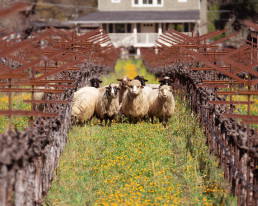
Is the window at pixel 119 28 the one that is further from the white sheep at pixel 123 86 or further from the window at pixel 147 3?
the white sheep at pixel 123 86

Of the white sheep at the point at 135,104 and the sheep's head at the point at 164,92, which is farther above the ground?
the sheep's head at the point at 164,92

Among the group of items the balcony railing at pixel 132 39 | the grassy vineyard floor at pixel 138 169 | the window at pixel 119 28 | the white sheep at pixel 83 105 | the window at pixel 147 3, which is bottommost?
the grassy vineyard floor at pixel 138 169

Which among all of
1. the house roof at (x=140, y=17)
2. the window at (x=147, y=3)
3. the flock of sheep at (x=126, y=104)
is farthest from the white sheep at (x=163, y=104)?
the window at (x=147, y=3)

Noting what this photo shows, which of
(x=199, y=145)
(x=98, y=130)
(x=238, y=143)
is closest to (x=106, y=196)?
(x=238, y=143)

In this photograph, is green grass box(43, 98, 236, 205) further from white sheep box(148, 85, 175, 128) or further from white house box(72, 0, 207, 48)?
white house box(72, 0, 207, 48)

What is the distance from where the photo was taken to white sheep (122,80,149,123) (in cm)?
1273

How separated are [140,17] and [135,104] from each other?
4218cm

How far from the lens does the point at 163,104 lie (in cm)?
1274

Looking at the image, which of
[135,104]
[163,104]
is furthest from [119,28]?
[163,104]

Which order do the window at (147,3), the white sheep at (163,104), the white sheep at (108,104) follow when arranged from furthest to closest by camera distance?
the window at (147,3) < the white sheep at (108,104) < the white sheep at (163,104)

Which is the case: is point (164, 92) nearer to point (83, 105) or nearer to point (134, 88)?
point (134, 88)

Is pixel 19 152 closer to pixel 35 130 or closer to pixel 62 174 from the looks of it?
pixel 35 130

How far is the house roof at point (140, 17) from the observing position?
5197 cm

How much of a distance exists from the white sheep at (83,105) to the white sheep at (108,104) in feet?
0.70
